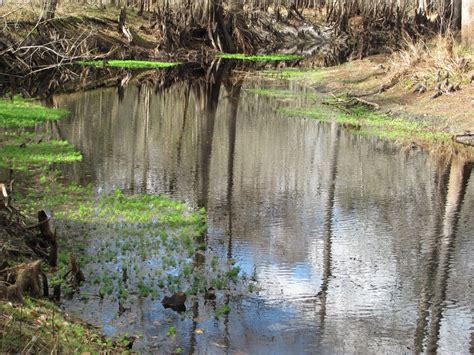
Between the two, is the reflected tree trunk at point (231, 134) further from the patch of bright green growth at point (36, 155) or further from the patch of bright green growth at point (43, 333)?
the patch of bright green growth at point (43, 333)

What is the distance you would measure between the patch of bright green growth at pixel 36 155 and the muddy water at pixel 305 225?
0.45 metres

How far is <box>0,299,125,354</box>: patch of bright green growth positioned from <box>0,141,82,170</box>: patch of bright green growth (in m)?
7.91

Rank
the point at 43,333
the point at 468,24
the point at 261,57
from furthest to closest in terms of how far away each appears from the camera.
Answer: the point at 261,57, the point at 468,24, the point at 43,333

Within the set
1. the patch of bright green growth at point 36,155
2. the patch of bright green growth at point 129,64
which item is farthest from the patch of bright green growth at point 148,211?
the patch of bright green growth at point 129,64

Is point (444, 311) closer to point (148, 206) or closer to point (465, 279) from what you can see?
point (465, 279)

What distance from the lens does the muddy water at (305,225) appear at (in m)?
7.41

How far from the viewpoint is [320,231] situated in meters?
11.1

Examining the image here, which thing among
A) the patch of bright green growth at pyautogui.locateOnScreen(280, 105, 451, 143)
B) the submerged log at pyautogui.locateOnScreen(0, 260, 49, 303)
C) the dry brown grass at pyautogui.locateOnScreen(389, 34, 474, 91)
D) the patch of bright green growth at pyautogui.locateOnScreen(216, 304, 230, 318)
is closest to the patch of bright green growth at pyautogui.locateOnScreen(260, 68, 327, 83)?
the dry brown grass at pyautogui.locateOnScreen(389, 34, 474, 91)

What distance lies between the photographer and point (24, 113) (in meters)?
20.5

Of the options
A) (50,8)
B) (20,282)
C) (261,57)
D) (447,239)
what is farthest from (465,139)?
(261,57)

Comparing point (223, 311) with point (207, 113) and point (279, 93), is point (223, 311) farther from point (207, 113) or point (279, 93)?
point (279, 93)

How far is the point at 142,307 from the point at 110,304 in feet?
1.10

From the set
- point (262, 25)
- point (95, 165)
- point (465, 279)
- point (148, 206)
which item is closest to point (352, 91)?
point (95, 165)

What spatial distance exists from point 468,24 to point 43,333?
22.5 metres
